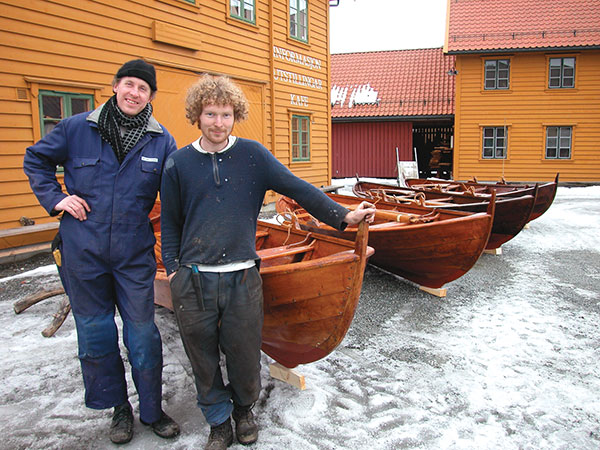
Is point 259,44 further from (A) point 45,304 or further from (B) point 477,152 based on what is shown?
(B) point 477,152

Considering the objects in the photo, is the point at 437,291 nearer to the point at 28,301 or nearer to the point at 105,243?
the point at 105,243

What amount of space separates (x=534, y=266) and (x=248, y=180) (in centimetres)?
574

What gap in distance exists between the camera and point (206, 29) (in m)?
9.41

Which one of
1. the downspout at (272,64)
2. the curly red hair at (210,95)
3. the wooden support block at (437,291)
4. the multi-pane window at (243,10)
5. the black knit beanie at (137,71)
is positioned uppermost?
the multi-pane window at (243,10)

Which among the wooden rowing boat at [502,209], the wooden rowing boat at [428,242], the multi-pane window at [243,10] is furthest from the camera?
the multi-pane window at [243,10]

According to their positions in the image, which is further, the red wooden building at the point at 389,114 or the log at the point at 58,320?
the red wooden building at the point at 389,114

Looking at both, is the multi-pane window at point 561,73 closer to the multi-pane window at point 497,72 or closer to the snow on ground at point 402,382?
the multi-pane window at point 497,72

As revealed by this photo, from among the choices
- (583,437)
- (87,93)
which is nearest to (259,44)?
(87,93)

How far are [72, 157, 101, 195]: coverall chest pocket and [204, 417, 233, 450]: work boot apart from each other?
1446 millimetres

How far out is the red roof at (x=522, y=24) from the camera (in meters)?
17.3

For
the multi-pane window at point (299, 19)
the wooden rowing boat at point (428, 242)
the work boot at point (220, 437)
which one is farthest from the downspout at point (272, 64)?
the work boot at point (220, 437)

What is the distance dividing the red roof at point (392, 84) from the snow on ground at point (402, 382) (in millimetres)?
16105

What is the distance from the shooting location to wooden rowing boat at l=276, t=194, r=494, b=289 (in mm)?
4824

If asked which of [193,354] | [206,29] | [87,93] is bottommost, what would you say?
[193,354]
